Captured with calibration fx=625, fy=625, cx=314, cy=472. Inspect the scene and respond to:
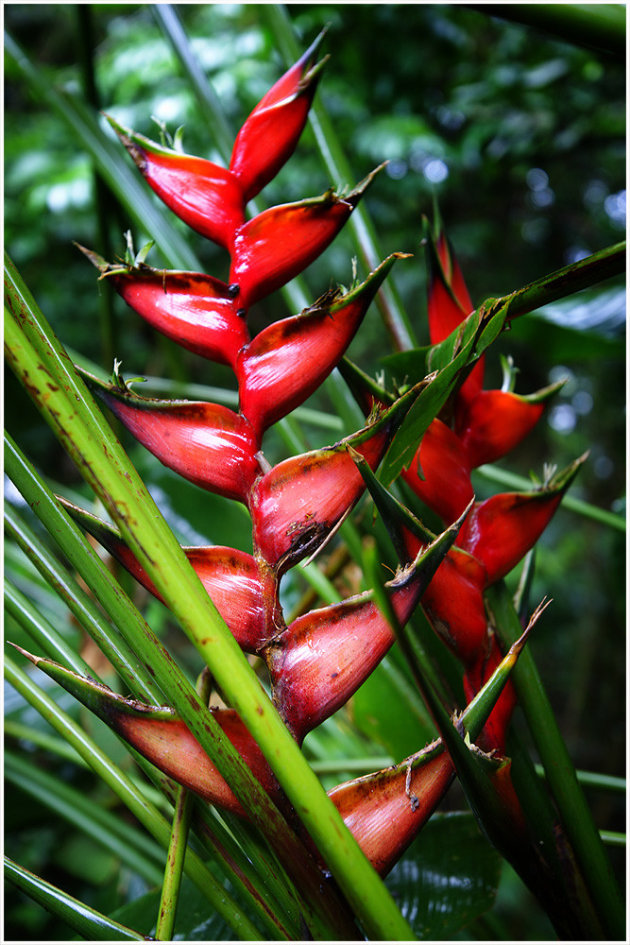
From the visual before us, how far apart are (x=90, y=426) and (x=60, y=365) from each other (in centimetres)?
2

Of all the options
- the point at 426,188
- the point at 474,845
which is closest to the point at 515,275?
the point at 426,188

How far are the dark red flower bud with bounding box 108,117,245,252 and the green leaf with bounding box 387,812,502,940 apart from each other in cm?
31

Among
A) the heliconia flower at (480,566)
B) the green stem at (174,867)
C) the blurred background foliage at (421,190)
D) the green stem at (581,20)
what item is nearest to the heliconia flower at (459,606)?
the heliconia flower at (480,566)

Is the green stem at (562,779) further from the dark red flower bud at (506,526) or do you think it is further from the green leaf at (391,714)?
the green leaf at (391,714)

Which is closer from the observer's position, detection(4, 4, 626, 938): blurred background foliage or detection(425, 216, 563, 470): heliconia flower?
detection(425, 216, 563, 470): heliconia flower

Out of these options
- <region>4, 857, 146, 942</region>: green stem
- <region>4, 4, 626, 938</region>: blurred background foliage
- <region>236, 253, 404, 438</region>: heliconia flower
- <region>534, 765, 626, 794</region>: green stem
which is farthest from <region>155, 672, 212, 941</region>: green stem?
<region>4, 4, 626, 938</region>: blurred background foliage

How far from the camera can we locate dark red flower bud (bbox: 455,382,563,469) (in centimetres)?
26

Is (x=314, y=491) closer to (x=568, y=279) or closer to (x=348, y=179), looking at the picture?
(x=568, y=279)

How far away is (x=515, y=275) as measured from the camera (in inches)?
83.4

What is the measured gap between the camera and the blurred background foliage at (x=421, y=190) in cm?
130

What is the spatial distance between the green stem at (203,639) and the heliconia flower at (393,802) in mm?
18

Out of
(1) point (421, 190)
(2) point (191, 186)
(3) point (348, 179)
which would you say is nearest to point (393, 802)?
(2) point (191, 186)

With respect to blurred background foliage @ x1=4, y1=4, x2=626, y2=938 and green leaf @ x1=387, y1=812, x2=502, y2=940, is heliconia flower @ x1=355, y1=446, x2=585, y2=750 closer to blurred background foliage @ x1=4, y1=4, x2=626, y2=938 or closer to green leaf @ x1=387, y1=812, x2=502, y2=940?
green leaf @ x1=387, y1=812, x2=502, y2=940

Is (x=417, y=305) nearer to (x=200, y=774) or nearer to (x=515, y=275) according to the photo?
(x=515, y=275)
